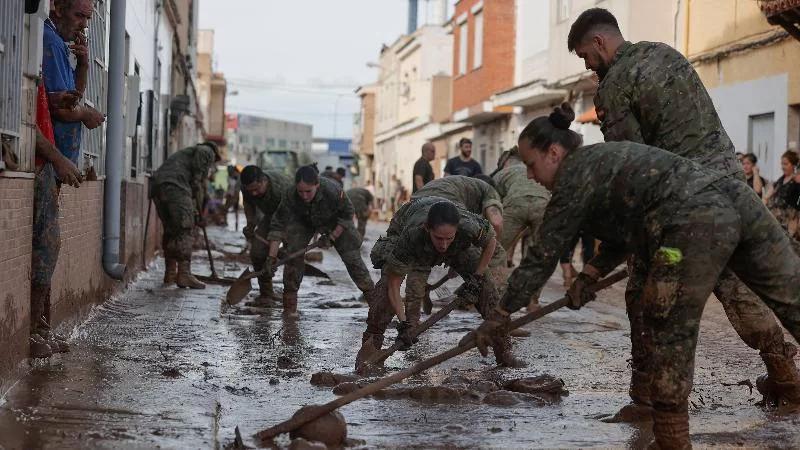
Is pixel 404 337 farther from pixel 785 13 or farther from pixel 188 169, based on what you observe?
pixel 785 13

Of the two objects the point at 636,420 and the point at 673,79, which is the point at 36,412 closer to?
the point at 636,420

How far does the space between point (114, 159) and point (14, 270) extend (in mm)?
4413

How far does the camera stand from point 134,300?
11.7m

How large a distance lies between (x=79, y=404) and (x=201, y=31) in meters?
72.2

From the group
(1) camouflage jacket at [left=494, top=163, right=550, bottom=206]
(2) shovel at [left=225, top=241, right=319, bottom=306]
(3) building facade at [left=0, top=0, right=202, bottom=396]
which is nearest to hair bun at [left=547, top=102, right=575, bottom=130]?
(3) building facade at [left=0, top=0, right=202, bottom=396]

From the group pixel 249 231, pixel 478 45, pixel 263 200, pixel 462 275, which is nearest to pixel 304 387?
pixel 462 275

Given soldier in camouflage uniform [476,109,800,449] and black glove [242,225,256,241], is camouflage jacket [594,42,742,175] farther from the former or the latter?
black glove [242,225,256,241]

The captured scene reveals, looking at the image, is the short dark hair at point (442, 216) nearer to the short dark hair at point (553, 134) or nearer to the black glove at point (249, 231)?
the short dark hair at point (553, 134)

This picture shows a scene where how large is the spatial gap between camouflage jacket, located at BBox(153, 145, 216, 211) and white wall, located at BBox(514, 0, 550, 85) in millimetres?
15333

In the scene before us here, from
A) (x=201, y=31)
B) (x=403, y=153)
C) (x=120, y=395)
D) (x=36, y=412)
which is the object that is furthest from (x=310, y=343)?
(x=201, y=31)

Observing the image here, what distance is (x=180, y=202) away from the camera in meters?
13.3

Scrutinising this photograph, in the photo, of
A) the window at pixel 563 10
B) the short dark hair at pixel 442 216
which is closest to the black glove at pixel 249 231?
the short dark hair at pixel 442 216

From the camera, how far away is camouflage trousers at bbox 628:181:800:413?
493 centimetres

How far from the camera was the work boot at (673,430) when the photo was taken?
16.4 ft
